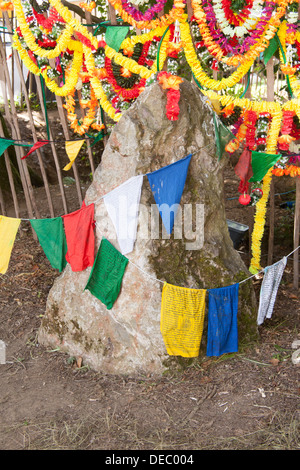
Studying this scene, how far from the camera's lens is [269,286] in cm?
355

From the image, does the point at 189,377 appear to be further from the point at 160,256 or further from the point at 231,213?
the point at 231,213

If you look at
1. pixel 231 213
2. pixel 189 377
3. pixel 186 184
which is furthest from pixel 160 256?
pixel 231 213

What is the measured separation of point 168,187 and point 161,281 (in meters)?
0.68

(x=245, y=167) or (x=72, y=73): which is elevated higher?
(x=72, y=73)

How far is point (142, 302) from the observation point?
3457mm

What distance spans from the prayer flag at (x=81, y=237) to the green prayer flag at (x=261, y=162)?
1.36 metres

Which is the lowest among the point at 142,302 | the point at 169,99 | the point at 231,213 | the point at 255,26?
the point at 231,213

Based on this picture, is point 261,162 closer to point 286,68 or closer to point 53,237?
point 286,68

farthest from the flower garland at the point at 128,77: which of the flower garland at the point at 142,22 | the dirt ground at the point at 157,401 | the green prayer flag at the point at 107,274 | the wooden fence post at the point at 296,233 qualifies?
the dirt ground at the point at 157,401

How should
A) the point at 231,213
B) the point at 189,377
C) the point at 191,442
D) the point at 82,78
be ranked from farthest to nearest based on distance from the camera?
the point at 231,213, the point at 82,78, the point at 189,377, the point at 191,442

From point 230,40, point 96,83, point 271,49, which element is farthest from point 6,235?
point 271,49

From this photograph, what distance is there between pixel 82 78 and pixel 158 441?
298cm

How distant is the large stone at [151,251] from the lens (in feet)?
11.1

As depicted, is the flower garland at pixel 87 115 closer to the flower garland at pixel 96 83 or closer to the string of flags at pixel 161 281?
the flower garland at pixel 96 83
